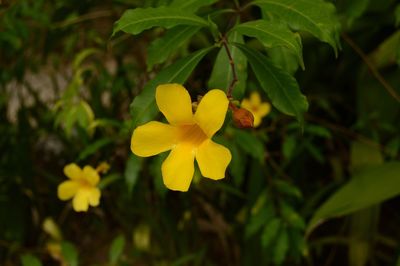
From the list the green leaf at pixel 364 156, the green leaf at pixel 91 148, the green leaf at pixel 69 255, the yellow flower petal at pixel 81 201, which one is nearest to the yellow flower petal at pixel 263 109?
the green leaf at pixel 364 156

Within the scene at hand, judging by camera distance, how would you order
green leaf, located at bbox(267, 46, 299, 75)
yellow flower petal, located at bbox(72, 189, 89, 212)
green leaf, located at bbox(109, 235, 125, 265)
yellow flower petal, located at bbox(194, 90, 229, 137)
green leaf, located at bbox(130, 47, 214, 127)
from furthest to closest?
1. green leaf, located at bbox(109, 235, 125, 265)
2. yellow flower petal, located at bbox(72, 189, 89, 212)
3. green leaf, located at bbox(267, 46, 299, 75)
4. green leaf, located at bbox(130, 47, 214, 127)
5. yellow flower petal, located at bbox(194, 90, 229, 137)

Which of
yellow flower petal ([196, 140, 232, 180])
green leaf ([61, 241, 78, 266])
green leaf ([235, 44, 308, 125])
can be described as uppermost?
green leaf ([235, 44, 308, 125])

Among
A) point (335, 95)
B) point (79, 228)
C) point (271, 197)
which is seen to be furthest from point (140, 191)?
point (335, 95)

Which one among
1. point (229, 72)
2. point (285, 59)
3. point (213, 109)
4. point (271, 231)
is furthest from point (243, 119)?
point (271, 231)

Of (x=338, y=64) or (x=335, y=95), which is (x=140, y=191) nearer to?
(x=335, y=95)

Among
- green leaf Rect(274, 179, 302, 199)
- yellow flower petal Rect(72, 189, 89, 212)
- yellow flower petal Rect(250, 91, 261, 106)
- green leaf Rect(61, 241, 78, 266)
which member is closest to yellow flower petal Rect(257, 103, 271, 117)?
yellow flower petal Rect(250, 91, 261, 106)

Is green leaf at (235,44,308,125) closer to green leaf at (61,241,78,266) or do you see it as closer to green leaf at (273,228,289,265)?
green leaf at (273,228,289,265)
